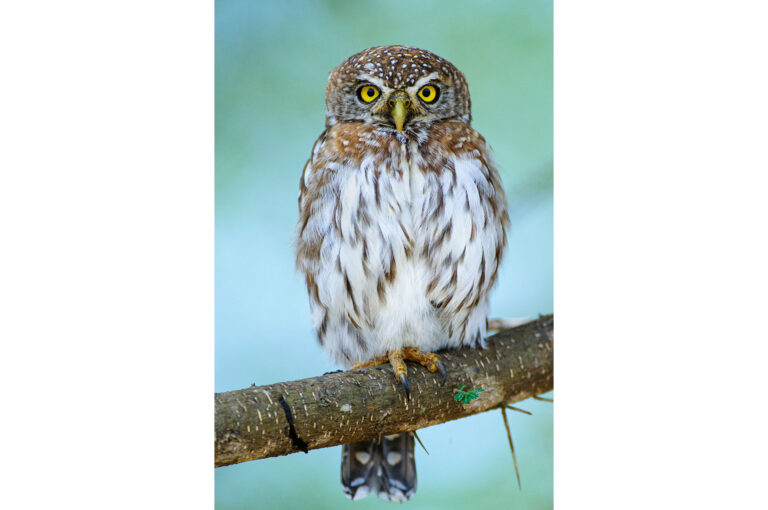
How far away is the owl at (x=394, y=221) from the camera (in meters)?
2.33

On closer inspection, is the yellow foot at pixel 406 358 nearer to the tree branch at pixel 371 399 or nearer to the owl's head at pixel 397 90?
the tree branch at pixel 371 399

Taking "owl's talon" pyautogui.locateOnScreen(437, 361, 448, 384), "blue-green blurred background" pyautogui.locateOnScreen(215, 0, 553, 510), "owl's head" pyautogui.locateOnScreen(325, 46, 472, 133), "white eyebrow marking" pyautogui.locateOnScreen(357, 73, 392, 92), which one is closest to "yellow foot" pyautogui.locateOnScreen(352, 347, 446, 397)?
"owl's talon" pyautogui.locateOnScreen(437, 361, 448, 384)

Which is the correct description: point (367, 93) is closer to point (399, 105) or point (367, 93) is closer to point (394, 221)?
point (399, 105)

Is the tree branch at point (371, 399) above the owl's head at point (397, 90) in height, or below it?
below

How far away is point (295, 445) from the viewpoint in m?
2.09

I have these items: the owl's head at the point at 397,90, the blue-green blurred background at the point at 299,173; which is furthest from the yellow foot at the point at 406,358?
the owl's head at the point at 397,90

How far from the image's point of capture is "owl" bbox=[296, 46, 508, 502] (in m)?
2.33

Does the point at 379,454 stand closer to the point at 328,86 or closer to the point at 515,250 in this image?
the point at 515,250

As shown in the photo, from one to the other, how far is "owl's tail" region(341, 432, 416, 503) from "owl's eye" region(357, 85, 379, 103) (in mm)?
1073

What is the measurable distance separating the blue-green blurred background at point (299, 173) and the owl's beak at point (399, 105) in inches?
6.6

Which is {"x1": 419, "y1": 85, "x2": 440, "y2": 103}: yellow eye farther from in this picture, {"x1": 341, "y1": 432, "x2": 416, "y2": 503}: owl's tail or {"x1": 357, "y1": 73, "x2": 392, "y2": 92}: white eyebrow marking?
{"x1": 341, "y1": 432, "x2": 416, "y2": 503}: owl's tail

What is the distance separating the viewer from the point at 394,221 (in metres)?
2.33
